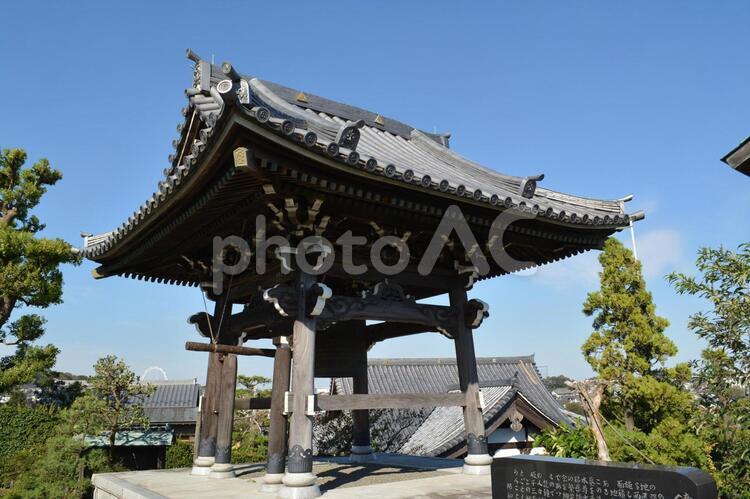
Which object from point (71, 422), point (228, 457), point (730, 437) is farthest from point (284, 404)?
point (71, 422)

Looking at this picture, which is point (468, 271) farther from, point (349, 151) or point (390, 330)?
point (349, 151)

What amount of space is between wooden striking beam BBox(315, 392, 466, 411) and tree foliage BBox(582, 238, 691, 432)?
5090mm

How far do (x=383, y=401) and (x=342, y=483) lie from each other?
1.54 m

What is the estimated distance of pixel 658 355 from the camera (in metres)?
13.5

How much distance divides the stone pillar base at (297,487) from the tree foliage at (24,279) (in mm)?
13446

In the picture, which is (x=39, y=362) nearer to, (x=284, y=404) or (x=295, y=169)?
(x=284, y=404)

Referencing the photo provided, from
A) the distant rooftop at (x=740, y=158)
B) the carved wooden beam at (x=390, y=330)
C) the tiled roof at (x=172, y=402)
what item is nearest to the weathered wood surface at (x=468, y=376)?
the carved wooden beam at (x=390, y=330)

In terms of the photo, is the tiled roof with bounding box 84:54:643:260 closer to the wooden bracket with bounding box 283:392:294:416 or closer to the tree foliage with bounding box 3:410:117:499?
the wooden bracket with bounding box 283:392:294:416

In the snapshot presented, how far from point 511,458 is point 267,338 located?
7.15 m

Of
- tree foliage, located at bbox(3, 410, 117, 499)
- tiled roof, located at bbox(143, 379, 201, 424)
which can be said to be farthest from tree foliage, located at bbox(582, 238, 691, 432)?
tiled roof, located at bbox(143, 379, 201, 424)

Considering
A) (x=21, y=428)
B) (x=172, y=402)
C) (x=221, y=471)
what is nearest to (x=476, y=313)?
(x=221, y=471)

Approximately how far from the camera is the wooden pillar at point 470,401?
966 cm

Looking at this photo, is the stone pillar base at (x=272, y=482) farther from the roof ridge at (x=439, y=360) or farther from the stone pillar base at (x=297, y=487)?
the roof ridge at (x=439, y=360)

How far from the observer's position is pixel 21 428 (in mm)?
18078
